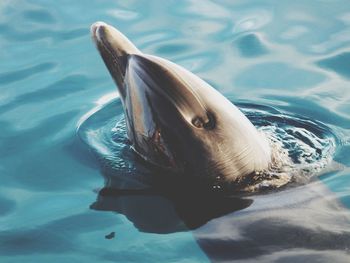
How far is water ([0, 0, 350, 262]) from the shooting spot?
520 centimetres

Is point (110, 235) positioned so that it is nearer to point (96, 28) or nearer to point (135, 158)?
point (135, 158)

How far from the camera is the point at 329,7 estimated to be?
33.7 feet

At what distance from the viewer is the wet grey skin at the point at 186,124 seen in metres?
5.33

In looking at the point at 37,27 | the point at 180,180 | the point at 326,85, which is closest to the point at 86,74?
the point at 37,27

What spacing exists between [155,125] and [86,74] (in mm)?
3372

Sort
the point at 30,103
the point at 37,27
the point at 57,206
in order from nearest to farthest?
the point at 57,206
the point at 30,103
the point at 37,27

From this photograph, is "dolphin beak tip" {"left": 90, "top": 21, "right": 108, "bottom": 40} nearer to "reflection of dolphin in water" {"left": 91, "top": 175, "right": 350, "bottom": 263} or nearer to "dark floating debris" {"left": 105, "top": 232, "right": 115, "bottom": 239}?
"reflection of dolphin in water" {"left": 91, "top": 175, "right": 350, "bottom": 263}

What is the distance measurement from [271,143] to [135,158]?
112 centimetres

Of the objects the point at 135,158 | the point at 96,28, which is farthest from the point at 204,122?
the point at 96,28

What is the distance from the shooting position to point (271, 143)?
20.5 ft

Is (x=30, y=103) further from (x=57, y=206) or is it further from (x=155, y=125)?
(x=155, y=125)

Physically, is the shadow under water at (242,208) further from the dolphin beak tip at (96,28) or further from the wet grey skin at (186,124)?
the dolphin beak tip at (96,28)

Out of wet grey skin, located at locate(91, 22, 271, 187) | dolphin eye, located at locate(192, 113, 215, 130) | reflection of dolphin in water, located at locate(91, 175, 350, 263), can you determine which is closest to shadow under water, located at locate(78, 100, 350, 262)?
reflection of dolphin in water, located at locate(91, 175, 350, 263)

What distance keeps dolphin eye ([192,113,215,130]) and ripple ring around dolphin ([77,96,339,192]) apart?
0.56 meters
